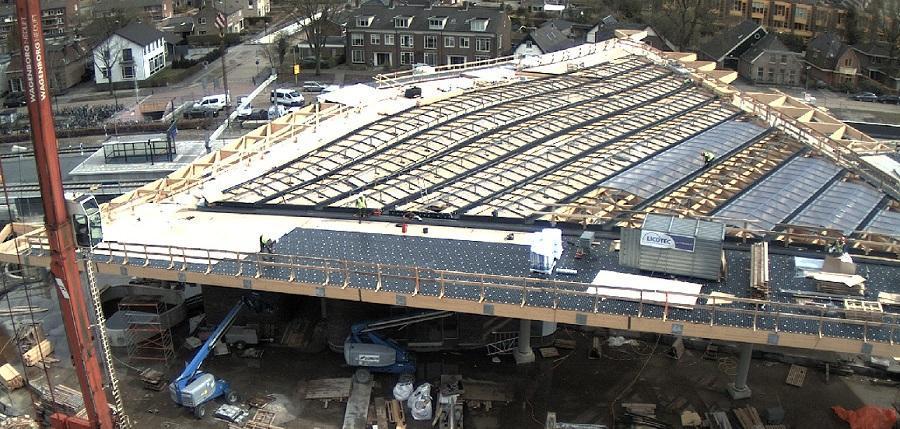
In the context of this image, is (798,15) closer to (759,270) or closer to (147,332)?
(759,270)

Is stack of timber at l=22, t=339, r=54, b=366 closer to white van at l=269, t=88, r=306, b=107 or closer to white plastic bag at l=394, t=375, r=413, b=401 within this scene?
white plastic bag at l=394, t=375, r=413, b=401

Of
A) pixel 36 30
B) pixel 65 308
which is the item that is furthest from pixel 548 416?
pixel 36 30

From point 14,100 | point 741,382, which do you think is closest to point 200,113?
point 14,100

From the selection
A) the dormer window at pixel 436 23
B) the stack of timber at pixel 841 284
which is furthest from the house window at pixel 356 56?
the stack of timber at pixel 841 284

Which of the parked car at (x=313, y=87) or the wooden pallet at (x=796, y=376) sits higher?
the parked car at (x=313, y=87)

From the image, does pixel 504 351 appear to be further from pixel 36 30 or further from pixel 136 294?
pixel 36 30

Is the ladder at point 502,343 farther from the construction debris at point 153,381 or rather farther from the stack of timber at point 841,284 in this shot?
the construction debris at point 153,381
